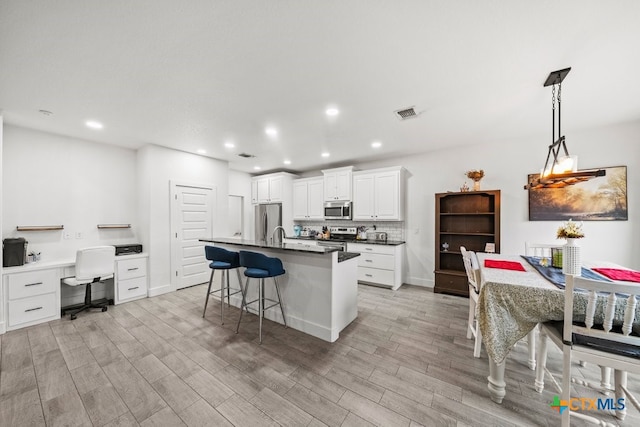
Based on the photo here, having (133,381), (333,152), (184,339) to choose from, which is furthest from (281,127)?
(133,381)

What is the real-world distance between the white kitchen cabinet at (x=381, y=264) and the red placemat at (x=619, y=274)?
Answer: 261 centimetres

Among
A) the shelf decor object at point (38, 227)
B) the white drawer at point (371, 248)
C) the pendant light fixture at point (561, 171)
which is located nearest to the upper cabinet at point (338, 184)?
the white drawer at point (371, 248)

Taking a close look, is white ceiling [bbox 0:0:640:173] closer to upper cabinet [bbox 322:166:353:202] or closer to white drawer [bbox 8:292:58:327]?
upper cabinet [bbox 322:166:353:202]

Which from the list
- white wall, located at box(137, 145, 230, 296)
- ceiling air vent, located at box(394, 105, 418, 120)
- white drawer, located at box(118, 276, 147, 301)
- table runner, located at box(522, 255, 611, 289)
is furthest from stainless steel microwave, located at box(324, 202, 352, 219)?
white drawer, located at box(118, 276, 147, 301)

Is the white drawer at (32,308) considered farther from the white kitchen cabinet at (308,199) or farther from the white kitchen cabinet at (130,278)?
the white kitchen cabinet at (308,199)

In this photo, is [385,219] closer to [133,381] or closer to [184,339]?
[184,339]

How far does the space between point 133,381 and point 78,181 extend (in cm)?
364

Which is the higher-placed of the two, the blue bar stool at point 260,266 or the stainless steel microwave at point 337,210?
the stainless steel microwave at point 337,210

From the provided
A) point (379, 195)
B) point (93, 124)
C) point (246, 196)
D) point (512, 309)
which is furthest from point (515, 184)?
point (93, 124)

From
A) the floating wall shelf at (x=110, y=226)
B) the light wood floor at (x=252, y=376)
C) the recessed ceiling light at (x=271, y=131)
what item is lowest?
the light wood floor at (x=252, y=376)

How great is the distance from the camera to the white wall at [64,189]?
133 inches

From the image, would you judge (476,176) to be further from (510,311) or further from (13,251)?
(13,251)

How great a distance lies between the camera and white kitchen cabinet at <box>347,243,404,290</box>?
448 centimetres

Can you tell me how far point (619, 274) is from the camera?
6.45 ft
